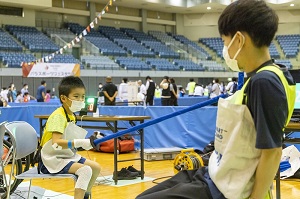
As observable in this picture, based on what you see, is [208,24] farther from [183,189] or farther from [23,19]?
[183,189]

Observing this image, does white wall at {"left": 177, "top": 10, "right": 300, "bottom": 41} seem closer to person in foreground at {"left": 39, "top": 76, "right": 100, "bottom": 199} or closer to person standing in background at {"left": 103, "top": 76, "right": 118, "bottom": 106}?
person standing in background at {"left": 103, "top": 76, "right": 118, "bottom": 106}

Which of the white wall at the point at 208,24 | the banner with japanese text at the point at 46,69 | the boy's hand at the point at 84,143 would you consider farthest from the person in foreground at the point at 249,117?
the white wall at the point at 208,24

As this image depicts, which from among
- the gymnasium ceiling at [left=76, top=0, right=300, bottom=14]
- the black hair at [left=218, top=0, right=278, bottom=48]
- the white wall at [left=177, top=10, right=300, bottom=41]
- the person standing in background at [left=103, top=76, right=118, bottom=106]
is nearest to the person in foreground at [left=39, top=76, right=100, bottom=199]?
the black hair at [left=218, top=0, right=278, bottom=48]

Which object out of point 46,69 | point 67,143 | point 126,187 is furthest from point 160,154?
point 46,69

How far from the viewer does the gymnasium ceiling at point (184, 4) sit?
90.2ft

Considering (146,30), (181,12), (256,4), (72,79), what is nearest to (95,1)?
(146,30)

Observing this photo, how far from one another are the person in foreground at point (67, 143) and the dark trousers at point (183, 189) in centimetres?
172

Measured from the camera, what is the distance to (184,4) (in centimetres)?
2912

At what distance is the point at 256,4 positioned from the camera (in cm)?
145

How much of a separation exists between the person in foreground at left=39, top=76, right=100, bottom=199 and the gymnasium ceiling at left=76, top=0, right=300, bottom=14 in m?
23.4

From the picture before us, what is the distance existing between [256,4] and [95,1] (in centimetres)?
2604

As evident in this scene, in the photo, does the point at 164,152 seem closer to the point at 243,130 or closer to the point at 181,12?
the point at 243,130

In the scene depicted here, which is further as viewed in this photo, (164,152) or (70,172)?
(164,152)

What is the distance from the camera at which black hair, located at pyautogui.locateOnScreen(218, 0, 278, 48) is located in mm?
1440
